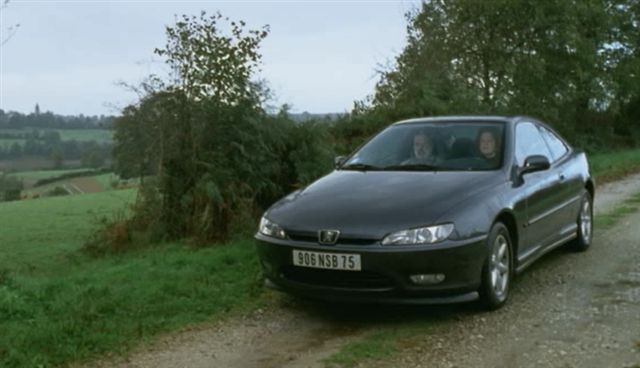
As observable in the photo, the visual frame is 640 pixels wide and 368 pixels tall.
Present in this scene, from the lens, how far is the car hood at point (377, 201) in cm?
539

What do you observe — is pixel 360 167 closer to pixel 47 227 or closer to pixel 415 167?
pixel 415 167

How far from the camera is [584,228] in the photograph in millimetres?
8273

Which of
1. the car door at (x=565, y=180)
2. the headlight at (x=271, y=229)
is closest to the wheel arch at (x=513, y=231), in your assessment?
the car door at (x=565, y=180)

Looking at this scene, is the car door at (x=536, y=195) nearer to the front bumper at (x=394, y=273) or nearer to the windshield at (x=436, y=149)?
the windshield at (x=436, y=149)

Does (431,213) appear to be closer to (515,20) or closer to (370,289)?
(370,289)

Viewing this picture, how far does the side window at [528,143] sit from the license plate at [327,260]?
218 cm

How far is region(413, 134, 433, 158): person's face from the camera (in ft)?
22.2

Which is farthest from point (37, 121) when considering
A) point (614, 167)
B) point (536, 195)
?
point (536, 195)

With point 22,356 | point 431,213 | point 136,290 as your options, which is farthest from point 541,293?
point 22,356

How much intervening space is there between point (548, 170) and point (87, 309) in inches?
175

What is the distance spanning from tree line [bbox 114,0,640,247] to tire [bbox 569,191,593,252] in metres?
4.05

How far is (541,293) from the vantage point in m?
6.43

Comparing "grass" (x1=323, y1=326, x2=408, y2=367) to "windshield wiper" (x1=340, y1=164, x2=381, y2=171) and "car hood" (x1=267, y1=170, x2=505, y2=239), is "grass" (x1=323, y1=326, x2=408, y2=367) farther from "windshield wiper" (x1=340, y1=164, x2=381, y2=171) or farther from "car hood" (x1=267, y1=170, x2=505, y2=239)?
"windshield wiper" (x1=340, y1=164, x2=381, y2=171)

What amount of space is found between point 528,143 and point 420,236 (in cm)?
241
